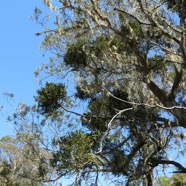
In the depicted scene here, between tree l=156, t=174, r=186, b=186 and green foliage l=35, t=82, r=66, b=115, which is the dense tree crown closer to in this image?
green foliage l=35, t=82, r=66, b=115

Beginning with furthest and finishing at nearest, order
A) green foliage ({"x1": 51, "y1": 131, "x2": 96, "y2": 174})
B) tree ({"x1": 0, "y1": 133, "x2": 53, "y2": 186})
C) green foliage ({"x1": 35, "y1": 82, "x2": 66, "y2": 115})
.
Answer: tree ({"x1": 0, "y1": 133, "x2": 53, "y2": 186}) → green foliage ({"x1": 35, "y1": 82, "x2": 66, "y2": 115}) → green foliage ({"x1": 51, "y1": 131, "x2": 96, "y2": 174})

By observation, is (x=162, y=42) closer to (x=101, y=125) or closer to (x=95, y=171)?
A: (x=101, y=125)

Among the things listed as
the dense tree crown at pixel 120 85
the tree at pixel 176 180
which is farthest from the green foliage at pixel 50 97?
the tree at pixel 176 180

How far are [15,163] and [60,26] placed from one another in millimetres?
15789

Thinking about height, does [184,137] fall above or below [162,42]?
below

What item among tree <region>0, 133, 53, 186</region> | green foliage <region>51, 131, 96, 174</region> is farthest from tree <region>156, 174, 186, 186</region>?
green foliage <region>51, 131, 96, 174</region>

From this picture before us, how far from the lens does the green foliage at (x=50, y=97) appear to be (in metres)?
8.48

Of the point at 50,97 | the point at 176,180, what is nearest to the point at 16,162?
the point at 176,180

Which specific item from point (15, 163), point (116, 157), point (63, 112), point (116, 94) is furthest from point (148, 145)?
point (15, 163)

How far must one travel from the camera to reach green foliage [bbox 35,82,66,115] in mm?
8477

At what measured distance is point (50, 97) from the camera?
338 inches

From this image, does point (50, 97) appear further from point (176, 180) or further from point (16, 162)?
point (16, 162)

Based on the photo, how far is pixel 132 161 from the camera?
9.41 metres

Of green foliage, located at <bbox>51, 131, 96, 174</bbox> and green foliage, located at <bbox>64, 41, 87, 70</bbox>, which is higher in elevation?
green foliage, located at <bbox>64, 41, 87, 70</bbox>
